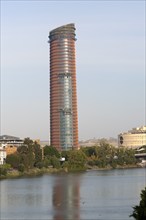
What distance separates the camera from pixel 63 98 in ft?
399

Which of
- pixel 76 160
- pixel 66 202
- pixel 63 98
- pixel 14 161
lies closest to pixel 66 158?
pixel 76 160

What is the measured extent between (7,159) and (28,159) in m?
3.57

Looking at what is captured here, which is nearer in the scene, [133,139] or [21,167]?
[21,167]

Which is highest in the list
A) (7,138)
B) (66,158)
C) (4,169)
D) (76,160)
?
(7,138)

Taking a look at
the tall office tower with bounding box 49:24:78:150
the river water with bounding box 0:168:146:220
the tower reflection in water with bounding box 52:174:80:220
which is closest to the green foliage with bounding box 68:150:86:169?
the tall office tower with bounding box 49:24:78:150

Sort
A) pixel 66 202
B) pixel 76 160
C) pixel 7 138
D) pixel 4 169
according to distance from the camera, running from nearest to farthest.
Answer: pixel 66 202 < pixel 4 169 < pixel 76 160 < pixel 7 138

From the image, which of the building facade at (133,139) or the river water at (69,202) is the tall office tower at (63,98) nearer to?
the building facade at (133,139)

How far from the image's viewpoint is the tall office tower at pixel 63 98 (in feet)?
399

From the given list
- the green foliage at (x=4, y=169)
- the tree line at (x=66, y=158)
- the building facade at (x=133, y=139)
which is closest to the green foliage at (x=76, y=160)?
the tree line at (x=66, y=158)

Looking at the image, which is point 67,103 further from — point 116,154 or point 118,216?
point 118,216

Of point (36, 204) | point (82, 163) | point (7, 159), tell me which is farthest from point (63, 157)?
point (36, 204)

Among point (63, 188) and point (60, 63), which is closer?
point (63, 188)

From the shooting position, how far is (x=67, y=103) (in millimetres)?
121688

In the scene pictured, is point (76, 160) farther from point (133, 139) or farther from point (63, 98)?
point (133, 139)
